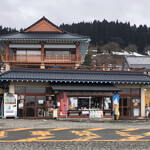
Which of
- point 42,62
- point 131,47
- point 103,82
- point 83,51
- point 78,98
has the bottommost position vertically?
point 78,98

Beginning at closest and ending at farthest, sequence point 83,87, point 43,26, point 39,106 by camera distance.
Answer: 1. point 83,87
2. point 39,106
3. point 43,26

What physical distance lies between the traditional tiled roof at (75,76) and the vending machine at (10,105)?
1523 millimetres

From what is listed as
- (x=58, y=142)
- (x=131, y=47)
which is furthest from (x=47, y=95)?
(x=131, y=47)

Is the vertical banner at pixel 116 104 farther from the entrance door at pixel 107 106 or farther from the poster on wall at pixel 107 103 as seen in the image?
the poster on wall at pixel 107 103

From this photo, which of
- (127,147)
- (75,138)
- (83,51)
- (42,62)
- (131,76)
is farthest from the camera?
(83,51)

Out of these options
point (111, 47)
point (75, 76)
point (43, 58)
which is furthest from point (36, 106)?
point (111, 47)

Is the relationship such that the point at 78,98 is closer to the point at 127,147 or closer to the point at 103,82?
the point at 103,82

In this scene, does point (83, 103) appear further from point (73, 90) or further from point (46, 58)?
point (46, 58)

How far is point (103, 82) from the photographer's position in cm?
2280

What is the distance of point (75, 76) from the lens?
74.0ft

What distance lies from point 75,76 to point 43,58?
35.9ft

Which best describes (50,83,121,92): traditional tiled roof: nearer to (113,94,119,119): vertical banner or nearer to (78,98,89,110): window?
(113,94,119,119): vertical banner

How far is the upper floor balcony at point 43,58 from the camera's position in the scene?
3216cm

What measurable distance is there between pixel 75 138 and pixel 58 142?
1.28m
